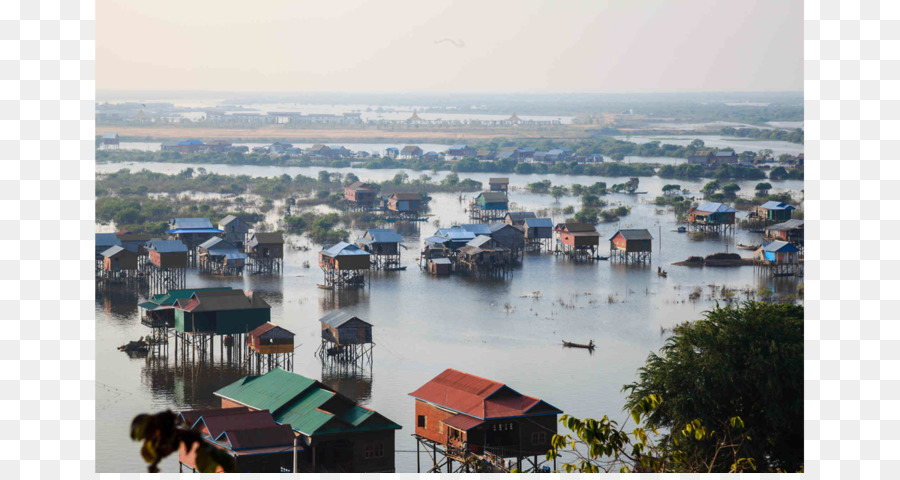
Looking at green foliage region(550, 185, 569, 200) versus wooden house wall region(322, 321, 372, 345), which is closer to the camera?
wooden house wall region(322, 321, 372, 345)

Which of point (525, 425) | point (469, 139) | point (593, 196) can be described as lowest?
point (525, 425)

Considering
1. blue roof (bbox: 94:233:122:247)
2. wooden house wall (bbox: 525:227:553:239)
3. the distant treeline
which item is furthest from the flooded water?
the distant treeline

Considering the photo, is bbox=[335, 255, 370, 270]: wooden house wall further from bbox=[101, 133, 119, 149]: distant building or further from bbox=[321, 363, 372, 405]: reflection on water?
bbox=[101, 133, 119, 149]: distant building

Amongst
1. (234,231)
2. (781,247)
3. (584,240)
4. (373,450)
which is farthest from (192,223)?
(373,450)

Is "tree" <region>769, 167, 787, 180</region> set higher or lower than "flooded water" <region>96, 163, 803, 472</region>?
higher

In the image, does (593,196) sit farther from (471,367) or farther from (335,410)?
(335,410)

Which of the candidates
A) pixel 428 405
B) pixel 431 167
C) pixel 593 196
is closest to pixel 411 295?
pixel 428 405
